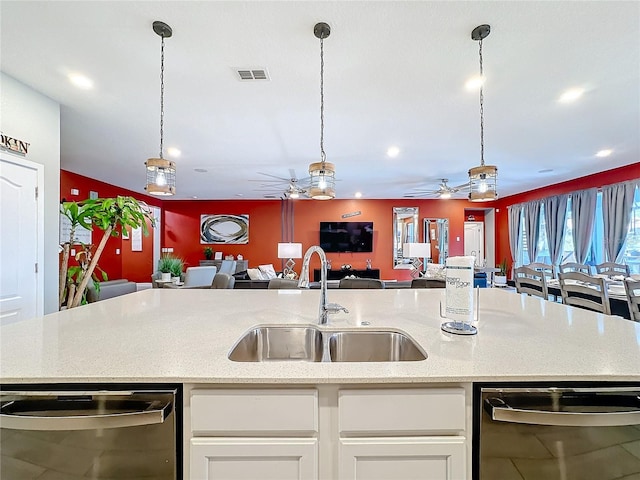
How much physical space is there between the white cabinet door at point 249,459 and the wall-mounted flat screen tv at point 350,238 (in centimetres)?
707

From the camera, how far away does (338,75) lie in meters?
2.22

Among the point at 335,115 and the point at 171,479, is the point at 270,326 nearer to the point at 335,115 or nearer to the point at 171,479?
the point at 171,479

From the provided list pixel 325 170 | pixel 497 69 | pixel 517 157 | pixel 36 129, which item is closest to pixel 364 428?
pixel 325 170

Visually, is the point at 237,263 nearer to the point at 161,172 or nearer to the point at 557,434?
the point at 161,172

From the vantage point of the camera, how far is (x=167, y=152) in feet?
13.2

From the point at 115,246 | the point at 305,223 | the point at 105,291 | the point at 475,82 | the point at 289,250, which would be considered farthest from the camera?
the point at 305,223

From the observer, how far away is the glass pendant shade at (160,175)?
6.24ft

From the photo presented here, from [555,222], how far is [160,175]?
24.1 ft

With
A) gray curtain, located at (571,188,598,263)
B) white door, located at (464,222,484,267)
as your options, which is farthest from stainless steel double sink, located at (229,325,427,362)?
white door, located at (464,222,484,267)

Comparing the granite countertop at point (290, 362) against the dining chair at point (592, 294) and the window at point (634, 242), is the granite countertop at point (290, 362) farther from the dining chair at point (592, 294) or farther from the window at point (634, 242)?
the window at point (634, 242)

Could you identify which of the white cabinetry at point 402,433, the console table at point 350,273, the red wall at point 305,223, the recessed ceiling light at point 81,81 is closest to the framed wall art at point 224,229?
the red wall at point 305,223

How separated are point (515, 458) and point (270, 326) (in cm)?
98

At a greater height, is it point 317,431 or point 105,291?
point 317,431

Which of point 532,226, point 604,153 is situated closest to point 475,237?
point 532,226
